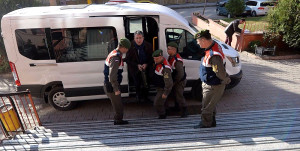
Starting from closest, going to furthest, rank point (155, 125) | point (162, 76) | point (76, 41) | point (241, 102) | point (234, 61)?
point (155, 125), point (162, 76), point (76, 41), point (234, 61), point (241, 102)

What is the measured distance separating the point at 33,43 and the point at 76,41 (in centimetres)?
96

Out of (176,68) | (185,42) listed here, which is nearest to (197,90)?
(185,42)

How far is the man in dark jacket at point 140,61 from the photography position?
16.1 feet

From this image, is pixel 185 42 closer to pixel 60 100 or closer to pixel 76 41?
pixel 76 41

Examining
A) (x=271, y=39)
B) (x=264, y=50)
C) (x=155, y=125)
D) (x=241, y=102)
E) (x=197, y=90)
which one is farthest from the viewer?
(x=271, y=39)

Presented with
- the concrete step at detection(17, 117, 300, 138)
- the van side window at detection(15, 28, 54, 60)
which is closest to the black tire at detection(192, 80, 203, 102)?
the concrete step at detection(17, 117, 300, 138)

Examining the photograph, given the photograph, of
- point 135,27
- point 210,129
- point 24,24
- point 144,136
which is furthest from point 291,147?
point 24,24

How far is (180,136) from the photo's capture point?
142 inches

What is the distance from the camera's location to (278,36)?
9062 mm

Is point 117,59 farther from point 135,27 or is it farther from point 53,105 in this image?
point 53,105

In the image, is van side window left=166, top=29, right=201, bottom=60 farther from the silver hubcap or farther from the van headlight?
the silver hubcap

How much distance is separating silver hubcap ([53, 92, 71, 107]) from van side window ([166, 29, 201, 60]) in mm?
2936

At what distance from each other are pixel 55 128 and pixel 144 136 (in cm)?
214

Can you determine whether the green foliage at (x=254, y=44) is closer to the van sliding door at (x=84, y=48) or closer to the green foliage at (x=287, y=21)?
the green foliage at (x=287, y=21)
